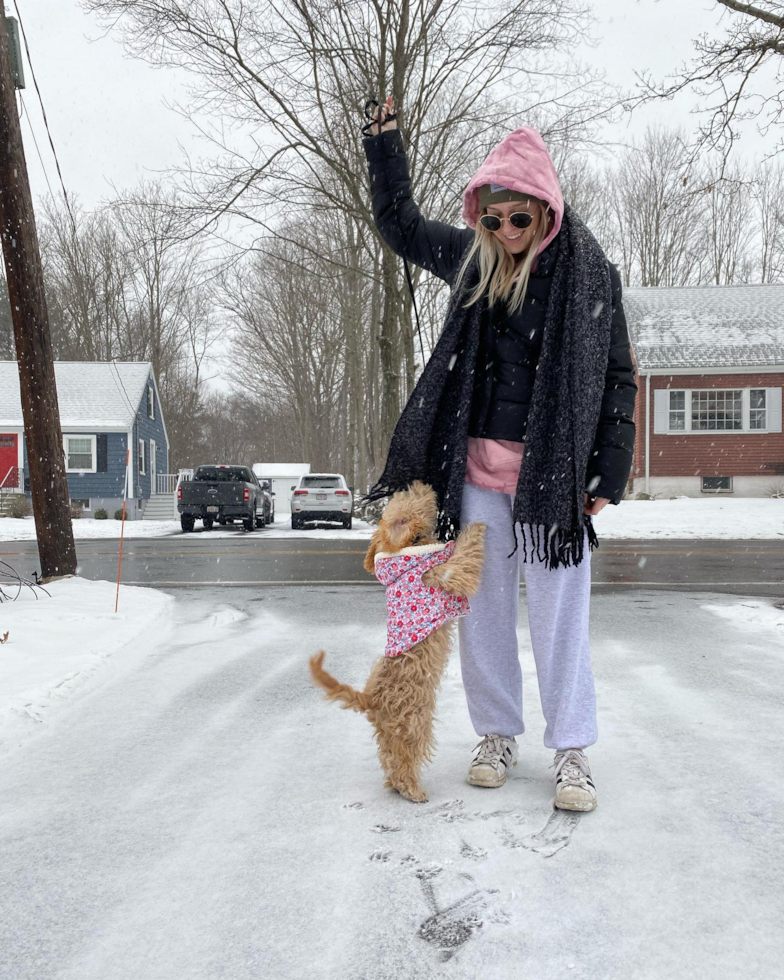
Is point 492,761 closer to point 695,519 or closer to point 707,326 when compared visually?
point 695,519

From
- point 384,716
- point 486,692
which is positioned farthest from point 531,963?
point 486,692

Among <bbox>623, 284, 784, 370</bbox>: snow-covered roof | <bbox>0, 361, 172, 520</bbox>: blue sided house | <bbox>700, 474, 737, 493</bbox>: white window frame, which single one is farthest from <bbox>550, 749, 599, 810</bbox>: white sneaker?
<bbox>0, 361, 172, 520</bbox>: blue sided house

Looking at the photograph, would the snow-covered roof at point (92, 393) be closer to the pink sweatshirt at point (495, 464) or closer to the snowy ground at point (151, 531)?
the snowy ground at point (151, 531)

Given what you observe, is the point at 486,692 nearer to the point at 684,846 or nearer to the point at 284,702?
the point at 684,846

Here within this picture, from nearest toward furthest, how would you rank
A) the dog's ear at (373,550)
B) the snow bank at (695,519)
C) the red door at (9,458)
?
1. the dog's ear at (373,550)
2. the snow bank at (695,519)
3. the red door at (9,458)

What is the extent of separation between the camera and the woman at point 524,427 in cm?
265

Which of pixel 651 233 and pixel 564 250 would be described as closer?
pixel 564 250

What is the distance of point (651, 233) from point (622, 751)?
115 ft

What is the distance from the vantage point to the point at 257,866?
7.32 ft

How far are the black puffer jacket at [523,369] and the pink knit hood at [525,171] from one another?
0.15m

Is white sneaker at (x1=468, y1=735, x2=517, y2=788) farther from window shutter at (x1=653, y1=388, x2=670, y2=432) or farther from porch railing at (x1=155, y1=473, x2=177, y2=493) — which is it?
porch railing at (x1=155, y1=473, x2=177, y2=493)

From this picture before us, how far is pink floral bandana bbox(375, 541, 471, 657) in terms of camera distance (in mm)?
2668

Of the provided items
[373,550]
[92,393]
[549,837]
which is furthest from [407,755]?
[92,393]

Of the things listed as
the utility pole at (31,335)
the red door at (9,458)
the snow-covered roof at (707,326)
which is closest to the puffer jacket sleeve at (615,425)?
the utility pole at (31,335)
